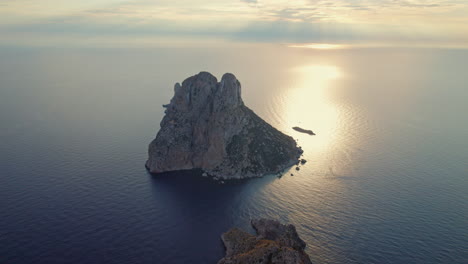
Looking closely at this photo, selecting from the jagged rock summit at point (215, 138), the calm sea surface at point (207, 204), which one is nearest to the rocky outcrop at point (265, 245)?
the calm sea surface at point (207, 204)

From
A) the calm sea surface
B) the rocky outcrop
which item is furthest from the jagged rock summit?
the rocky outcrop

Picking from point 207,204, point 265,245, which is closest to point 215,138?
point 207,204

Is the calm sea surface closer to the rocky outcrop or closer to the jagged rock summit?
the rocky outcrop

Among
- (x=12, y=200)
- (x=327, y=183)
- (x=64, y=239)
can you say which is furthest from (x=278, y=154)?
(x=12, y=200)

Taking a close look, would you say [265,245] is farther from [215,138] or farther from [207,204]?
[215,138]

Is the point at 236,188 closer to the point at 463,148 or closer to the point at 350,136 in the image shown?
the point at 350,136

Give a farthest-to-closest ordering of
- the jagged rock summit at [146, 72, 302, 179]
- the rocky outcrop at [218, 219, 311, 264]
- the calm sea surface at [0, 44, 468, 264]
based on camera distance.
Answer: the jagged rock summit at [146, 72, 302, 179] < the calm sea surface at [0, 44, 468, 264] < the rocky outcrop at [218, 219, 311, 264]
